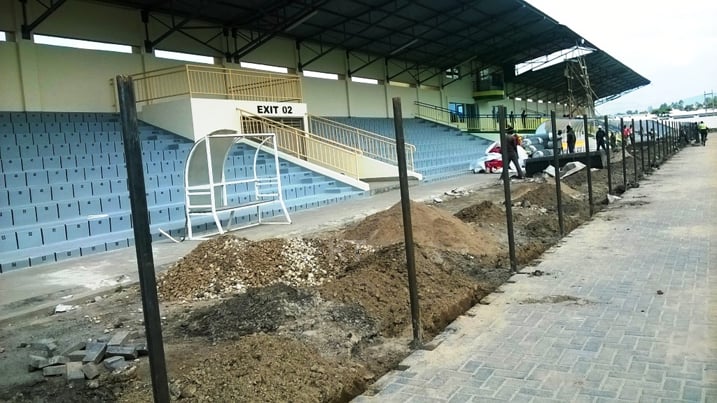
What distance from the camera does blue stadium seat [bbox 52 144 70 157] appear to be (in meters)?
13.3

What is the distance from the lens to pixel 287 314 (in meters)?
5.18

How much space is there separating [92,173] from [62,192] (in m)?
1.31

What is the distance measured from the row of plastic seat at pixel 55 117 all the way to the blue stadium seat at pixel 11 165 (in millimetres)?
2761

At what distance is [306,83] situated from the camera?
2738 cm

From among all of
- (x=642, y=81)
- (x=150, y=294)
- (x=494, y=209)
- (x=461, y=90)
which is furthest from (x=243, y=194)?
(x=642, y=81)

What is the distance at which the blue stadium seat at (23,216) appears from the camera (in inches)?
402

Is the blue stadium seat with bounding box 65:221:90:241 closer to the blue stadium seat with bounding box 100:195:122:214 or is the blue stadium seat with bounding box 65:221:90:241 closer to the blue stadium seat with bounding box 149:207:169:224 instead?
the blue stadium seat with bounding box 100:195:122:214

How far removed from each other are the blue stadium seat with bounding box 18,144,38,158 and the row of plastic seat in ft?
6.21

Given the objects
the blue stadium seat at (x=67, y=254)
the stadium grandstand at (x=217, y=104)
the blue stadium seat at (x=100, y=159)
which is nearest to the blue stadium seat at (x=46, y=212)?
the stadium grandstand at (x=217, y=104)

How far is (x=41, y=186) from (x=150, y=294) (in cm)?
1031

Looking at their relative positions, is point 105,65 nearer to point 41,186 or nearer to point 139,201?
point 41,186

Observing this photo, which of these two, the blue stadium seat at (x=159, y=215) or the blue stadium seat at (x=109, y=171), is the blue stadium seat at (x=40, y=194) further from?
the blue stadium seat at (x=159, y=215)

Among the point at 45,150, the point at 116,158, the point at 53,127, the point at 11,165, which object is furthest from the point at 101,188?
the point at 53,127

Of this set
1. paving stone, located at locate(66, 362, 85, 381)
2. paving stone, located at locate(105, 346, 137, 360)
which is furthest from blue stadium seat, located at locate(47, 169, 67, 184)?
paving stone, located at locate(66, 362, 85, 381)
